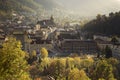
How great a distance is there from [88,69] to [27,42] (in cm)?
1735

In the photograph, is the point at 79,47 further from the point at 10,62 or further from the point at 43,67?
the point at 10,62

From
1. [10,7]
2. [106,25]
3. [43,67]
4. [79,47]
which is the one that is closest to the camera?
[43,67]

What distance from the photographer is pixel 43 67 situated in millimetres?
34625

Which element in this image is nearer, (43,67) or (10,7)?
(43,67)

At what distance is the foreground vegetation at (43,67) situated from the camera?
42.9 feet

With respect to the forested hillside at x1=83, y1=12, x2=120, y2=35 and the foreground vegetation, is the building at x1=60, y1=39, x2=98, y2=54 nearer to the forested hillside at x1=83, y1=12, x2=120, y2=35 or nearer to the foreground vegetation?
the foreground vegetation

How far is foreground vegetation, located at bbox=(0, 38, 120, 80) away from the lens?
515 inches

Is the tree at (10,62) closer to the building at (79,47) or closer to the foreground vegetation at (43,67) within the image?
the foreground vegetation at (43,67)

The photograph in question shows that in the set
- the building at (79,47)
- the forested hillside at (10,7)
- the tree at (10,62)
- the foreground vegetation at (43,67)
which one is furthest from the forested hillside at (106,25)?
the tree at (10,62)

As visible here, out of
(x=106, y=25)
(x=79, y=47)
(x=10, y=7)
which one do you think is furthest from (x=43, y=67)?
(x=10, y=7)

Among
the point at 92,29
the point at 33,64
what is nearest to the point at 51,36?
the point at 92,29

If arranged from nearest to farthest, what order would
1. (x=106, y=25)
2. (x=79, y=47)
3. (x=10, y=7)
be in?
(x=79, y=47) → (x=106, y=25) → (x=10, y=7)

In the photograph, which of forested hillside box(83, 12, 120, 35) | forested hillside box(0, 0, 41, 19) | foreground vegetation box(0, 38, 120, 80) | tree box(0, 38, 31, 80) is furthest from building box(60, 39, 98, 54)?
forested hillside box(0, 0, 41, 19)

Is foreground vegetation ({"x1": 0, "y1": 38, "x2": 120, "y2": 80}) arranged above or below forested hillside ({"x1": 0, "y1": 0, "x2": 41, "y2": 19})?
below
